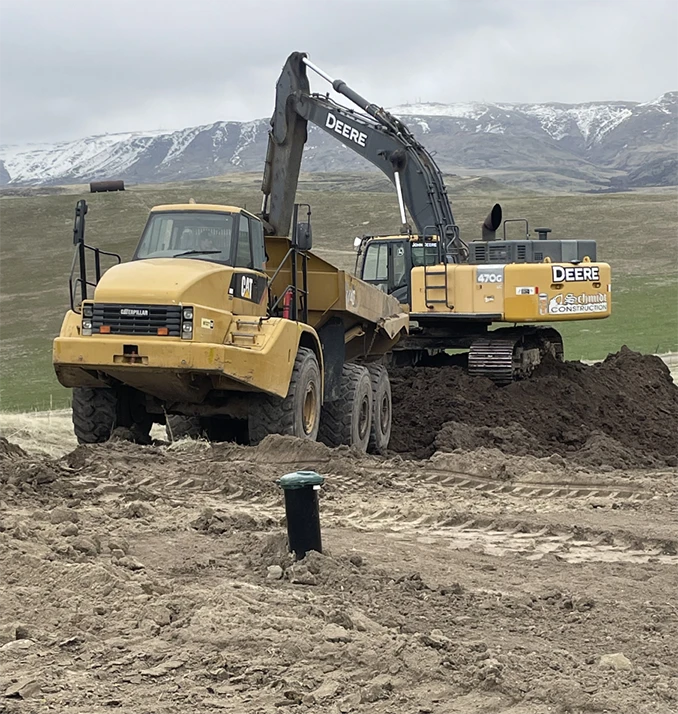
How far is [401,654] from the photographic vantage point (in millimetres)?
4934

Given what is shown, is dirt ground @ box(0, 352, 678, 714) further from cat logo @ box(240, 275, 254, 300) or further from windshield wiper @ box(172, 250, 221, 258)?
windshield wiper @ box(172, 250, 221, 258)

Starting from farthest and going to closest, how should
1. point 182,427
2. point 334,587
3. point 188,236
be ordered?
1. point 182,427
2. point 188,236
3. point 334,587

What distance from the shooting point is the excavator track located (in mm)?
17891

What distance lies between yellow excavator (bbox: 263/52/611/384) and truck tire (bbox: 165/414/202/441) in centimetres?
396

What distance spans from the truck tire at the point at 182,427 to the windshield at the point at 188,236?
2339 millimetres

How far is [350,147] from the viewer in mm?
17609

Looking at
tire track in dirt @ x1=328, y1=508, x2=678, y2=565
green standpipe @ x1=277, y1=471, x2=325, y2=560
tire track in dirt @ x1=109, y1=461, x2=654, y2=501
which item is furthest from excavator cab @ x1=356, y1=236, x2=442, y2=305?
green standpipe @ x1=277, y1=471, x2=325, y2=560

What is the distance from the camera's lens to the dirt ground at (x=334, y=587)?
461cm

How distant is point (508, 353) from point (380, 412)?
12.4ft

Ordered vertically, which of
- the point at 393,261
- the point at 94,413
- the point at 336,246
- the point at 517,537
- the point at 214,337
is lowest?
the point at 517,537

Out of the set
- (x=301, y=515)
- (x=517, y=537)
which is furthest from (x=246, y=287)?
(x=301, y=515)

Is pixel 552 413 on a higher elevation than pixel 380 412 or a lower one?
lower

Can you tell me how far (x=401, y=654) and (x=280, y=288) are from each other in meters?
8.71

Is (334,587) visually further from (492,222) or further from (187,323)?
(492,222)
